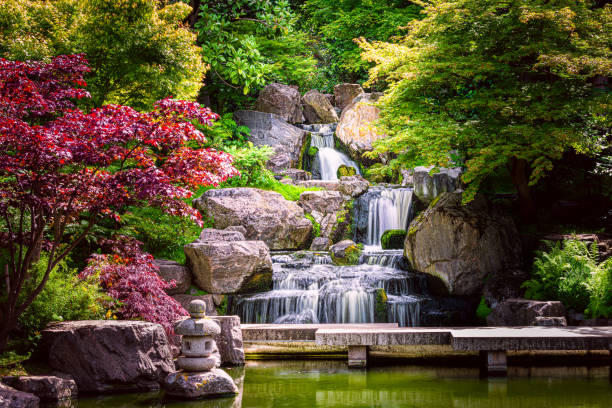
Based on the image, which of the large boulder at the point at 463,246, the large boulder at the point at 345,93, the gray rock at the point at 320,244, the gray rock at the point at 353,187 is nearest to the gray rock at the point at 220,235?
the gray rock at the point at 320,244

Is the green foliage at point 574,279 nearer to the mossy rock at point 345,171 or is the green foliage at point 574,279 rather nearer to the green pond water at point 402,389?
the green pond water at point 402,389

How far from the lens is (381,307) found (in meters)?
11.4

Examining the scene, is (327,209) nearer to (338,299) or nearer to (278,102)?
(338,299)

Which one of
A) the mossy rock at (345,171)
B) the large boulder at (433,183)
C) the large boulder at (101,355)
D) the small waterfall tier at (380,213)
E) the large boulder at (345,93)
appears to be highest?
the large boulder at (345,93)

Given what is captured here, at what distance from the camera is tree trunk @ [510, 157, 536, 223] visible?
504 inches

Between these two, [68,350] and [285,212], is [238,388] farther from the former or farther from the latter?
[285,212]

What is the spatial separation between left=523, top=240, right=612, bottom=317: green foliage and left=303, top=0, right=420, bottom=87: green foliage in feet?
47.0

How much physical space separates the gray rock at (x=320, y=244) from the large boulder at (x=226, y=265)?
3377 millimetres

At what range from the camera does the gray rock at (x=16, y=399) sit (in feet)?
18.3

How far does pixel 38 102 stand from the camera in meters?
6.71

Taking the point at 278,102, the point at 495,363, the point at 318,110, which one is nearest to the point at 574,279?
the point at 495,363

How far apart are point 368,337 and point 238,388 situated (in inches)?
88.4

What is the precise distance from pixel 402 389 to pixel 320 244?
27.2 feet

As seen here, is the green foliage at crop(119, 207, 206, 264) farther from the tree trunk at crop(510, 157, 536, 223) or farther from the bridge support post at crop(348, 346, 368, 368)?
the tree trunk at crop(510, 157, 536, 223)
